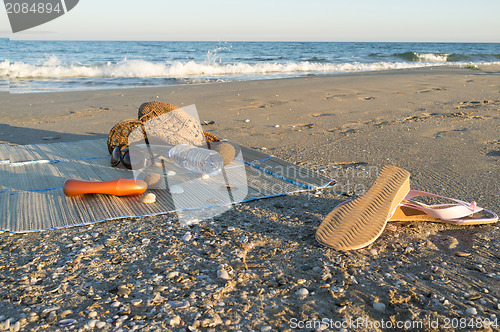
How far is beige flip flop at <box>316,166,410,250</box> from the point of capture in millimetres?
Result: 2256

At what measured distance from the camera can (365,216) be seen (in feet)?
7.93

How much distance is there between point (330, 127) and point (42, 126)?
4.01 meters

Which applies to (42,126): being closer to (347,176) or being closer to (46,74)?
(347,176)

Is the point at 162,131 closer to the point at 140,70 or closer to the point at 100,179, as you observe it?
the point at 100,179

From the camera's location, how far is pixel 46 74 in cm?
1377

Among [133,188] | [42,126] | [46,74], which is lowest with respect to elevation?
[46,74]

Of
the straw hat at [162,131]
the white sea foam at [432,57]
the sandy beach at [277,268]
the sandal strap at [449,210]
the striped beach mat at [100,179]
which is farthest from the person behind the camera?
the white sea foam at [432,57]

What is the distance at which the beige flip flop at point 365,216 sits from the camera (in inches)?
88.8

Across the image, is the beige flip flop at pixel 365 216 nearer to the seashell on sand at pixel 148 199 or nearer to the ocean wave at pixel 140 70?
the seashell on sand at pixel 148 199

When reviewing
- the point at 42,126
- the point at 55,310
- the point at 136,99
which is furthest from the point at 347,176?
the point at 136,99

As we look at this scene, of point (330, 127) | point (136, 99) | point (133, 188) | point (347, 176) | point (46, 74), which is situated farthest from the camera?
point (46, 74)

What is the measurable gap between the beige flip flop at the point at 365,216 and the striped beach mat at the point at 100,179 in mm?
667

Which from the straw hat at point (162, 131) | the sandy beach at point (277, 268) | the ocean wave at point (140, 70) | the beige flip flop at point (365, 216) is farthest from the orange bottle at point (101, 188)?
the ocean wave at point (140, 70)

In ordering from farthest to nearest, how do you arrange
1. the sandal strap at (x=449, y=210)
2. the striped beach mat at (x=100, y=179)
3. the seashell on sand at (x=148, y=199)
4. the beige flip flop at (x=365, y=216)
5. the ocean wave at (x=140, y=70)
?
1. the ocean wave at (x=140, y=70)
2. the seashell on sand at (x=148, y=199)
3. the striped beach mat at (x=100, y=179)
4. the sandal strap at (x=449, y=210)
5. the beige flip flop at (x=365, y=216)
